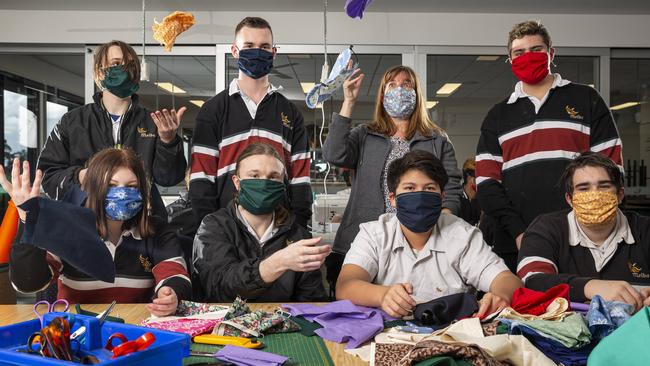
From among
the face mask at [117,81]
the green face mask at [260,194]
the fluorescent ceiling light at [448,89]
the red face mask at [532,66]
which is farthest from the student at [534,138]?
the fluorescent ceiling light at [448,89]

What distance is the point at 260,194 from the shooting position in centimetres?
218

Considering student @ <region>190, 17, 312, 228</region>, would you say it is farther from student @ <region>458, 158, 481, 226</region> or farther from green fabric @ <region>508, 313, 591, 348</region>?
student @ <region>458, 158, 481, 226</region>

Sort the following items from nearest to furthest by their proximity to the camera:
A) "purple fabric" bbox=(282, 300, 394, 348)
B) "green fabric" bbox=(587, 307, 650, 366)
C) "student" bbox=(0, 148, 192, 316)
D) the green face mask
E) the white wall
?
"green fabric" bbox=(587, 307, 650, 366) → "purple fabric" bbox=(282, 300, 394, 348) → "student" bbox=(0, 148, 192, 316) → the green face mask → the white wall

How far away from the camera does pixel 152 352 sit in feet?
3.15

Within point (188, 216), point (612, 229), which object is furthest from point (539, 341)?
point (188, 216)

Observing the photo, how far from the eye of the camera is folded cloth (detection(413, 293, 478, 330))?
5.06 ft

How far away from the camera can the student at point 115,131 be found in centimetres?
256

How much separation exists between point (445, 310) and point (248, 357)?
590mm

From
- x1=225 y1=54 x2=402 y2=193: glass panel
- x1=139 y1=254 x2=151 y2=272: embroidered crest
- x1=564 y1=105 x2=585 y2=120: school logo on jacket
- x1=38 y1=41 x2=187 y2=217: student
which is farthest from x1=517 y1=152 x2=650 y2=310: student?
x1=225 y1=54 x2=402 y2=193: glass panel

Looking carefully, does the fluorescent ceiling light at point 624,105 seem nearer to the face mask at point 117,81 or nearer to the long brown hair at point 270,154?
the long brown hair at point 270,154

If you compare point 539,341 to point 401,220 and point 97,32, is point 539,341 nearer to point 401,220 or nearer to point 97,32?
point 401,220

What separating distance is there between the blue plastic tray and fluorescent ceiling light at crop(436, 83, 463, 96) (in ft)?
16.7

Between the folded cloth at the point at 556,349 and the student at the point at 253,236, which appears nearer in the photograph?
the folded cloth at the point at 556,349

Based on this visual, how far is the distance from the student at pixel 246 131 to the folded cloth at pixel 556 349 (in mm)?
1501
